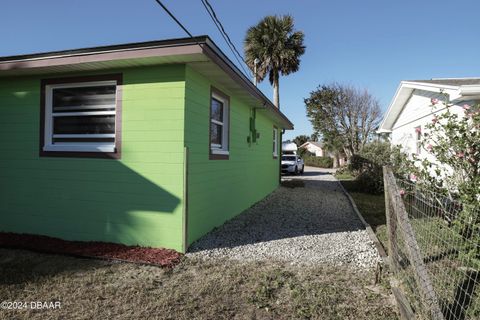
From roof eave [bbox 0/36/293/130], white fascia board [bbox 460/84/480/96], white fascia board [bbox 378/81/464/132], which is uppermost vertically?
white fascia board [bbox 378/81/464/132]

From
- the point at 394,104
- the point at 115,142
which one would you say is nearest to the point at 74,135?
the point at 115,142

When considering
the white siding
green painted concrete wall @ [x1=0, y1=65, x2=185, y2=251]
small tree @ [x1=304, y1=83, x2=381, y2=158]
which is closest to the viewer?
green painted concrete wall @ [x1=0, y1=65, x2=185, y2=251]

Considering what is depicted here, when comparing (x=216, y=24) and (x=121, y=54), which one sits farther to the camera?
(x=216, y=24)

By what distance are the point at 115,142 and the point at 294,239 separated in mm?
3551

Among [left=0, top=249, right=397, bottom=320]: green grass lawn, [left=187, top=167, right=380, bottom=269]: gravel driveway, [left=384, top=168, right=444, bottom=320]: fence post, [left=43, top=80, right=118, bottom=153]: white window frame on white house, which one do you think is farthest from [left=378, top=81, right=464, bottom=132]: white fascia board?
[left=43, top=80, right=118, bottom=153]: white window frame on white house

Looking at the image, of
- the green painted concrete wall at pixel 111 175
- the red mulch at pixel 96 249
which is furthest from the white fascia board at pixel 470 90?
the red mulch at pixel 96 249

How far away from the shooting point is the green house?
181 inches

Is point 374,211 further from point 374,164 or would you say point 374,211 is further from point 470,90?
point 374,164

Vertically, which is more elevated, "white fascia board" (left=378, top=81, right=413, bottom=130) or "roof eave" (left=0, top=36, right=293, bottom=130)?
"white fascia board" (left=378, top=81, right=413, bottom=130)

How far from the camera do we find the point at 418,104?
11836 mm

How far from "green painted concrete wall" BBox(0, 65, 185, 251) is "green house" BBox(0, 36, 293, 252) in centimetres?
2

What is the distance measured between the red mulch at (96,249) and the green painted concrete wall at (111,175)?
160 millimetres

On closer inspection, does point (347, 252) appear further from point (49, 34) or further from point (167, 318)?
point (49, 34)

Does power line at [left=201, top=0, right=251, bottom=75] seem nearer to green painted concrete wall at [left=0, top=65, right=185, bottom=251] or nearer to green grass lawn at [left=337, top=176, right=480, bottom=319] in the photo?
green painted concrete wall at [left=0, top=65, right=185, bottom=251]
